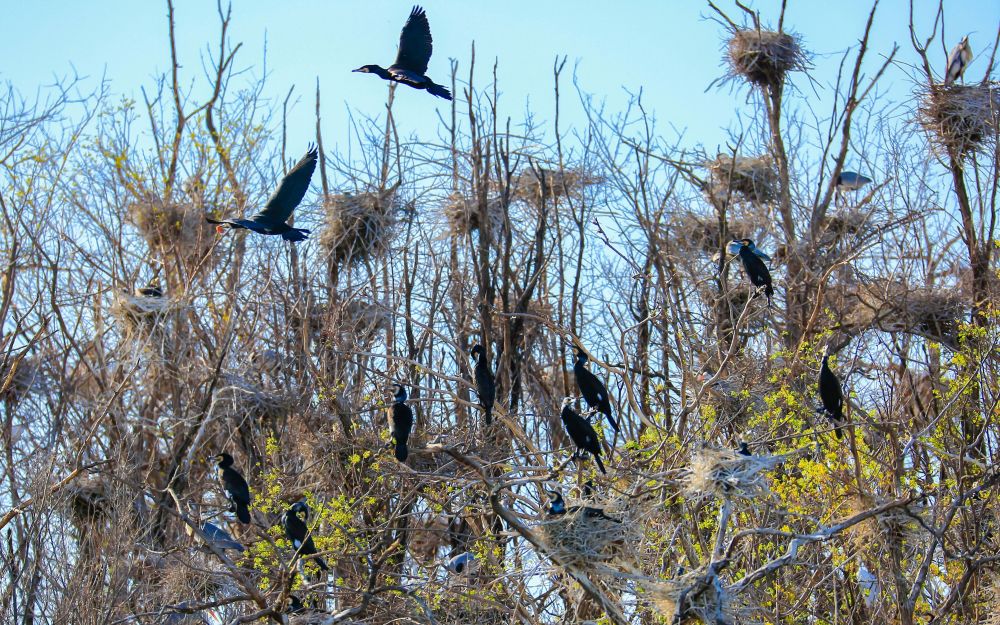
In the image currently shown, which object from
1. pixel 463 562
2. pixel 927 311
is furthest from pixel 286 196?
pixel 927 311

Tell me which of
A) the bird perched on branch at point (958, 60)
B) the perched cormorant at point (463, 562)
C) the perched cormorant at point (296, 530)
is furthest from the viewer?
the bird perched on branch at point (958, 60)

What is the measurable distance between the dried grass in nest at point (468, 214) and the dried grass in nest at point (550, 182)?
0.59 m

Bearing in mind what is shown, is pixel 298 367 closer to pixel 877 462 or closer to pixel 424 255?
pixel 424 255

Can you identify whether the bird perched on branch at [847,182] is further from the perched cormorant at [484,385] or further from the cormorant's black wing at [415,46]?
the perched cormorant at [484,385]

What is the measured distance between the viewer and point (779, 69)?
14234 millimetres

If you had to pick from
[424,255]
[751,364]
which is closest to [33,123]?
[424,255]

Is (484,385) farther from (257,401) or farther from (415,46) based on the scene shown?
(257,401)

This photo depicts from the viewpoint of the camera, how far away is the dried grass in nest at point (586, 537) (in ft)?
24.9

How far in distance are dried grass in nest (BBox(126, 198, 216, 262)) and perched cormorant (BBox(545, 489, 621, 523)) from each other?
611 centimetres

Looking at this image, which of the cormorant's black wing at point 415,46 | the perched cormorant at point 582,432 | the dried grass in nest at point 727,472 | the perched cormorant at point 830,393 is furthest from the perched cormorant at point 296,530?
the perched cormorant at point 830,393

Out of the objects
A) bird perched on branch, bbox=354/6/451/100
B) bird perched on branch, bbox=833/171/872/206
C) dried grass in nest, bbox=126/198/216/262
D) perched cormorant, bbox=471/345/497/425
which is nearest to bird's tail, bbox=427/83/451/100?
bird perched on branch, bbox=354/6/451/100

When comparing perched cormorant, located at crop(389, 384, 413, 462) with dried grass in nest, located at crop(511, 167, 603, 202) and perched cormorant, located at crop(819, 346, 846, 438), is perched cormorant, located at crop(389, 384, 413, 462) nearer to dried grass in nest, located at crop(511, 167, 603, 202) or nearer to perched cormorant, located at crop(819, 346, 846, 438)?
perched cormorant, located at crop(819, 346, 846, 438)

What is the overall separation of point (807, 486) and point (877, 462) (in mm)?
536

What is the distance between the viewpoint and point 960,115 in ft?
41.2
